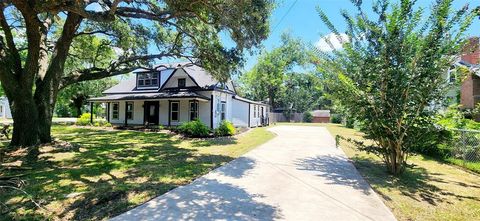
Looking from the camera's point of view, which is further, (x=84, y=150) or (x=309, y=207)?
(x=84, y=150)

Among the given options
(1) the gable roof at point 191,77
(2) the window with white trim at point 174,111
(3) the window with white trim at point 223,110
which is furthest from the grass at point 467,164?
(2) the window with white trim at point 174,111

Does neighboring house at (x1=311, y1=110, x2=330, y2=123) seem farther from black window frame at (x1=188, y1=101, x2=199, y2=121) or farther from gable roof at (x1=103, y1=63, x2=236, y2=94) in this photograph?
black window frame at (x1=188, y1=101, x2=199, y2=121)

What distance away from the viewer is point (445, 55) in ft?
23.1

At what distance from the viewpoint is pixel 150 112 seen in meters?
24.2

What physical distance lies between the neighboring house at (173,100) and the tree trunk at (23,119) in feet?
34.6

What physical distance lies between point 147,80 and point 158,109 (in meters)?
3.20

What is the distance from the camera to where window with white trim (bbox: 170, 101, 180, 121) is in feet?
75.8

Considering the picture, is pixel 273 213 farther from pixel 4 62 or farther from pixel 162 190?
pixel 4 62

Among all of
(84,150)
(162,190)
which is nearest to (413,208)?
(162,190)

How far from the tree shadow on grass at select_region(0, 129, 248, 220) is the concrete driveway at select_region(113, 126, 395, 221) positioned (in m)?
0.50

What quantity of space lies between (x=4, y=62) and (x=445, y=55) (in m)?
12.6

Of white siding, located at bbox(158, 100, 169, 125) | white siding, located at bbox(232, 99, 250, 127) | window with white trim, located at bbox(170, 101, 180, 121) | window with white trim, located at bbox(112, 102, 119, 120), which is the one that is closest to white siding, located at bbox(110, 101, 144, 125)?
window with white trim, located at bbox(112, 102, 119, 120)

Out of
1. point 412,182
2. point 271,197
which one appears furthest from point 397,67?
point 271,197

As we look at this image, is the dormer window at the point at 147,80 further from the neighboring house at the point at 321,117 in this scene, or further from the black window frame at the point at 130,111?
the neighboring house at the point at 321,117
